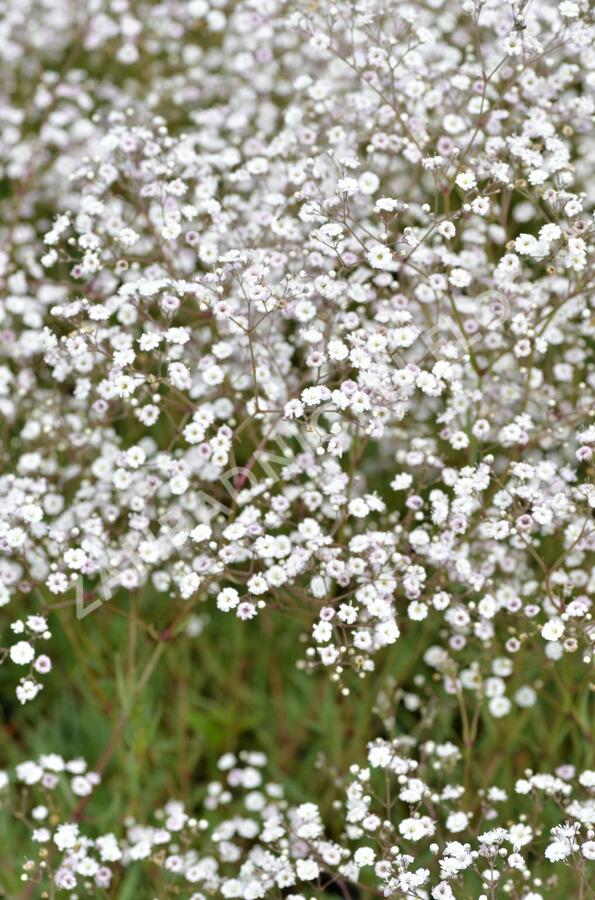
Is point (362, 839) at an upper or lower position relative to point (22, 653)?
lower

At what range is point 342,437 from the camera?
4398mm

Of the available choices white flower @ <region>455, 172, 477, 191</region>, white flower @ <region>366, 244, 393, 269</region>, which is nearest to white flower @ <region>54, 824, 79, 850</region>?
white flower @ <region>366, 244, 393, 269</region>

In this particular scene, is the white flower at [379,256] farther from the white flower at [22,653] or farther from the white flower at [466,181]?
the white flower at [22,653]

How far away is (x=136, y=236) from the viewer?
456cm

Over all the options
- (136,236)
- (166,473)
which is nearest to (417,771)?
(166,473)

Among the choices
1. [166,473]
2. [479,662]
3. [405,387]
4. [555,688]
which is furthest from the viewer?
[555,688]

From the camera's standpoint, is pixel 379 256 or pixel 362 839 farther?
pixel 362 839

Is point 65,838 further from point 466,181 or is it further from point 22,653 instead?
point 466,181

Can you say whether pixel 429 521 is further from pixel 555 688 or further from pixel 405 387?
pixel 555 688

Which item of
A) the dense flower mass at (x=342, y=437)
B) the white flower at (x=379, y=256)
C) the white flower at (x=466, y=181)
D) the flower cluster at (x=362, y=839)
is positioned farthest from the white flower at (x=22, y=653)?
the white flower at (x=466, y=181)

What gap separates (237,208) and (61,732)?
3.02 meters

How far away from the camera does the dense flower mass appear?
13.9 feet

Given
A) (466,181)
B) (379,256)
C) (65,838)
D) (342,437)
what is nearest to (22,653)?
(65,838)

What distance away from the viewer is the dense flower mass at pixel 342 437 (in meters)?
4.25
